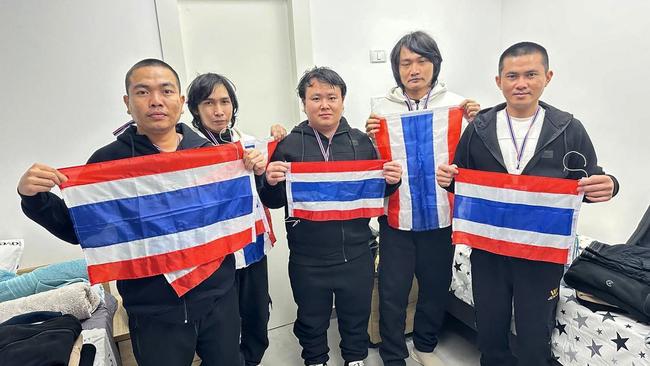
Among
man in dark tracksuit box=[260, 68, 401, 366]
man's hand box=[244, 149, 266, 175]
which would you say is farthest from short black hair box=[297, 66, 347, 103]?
man's hand box=[244, 149, 266, 175]

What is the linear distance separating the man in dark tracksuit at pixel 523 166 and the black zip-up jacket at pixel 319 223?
480 mm

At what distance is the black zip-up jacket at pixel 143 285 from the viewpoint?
1.33m

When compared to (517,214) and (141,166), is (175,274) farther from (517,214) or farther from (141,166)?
(517,214)

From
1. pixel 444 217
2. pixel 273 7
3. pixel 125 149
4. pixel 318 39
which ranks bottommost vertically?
pixel 444 217

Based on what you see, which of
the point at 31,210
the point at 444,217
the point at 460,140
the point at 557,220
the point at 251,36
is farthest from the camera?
the point at 251,36

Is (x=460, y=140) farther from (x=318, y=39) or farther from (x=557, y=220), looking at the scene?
(x=318, y=39)

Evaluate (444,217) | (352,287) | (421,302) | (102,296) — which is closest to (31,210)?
(102,296)

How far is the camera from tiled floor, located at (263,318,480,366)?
242 cm

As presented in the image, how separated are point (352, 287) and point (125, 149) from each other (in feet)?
4.06

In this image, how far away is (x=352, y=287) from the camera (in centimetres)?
199

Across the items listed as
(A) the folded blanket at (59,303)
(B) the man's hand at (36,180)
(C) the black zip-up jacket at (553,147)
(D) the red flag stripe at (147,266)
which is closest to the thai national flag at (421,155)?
(C) the black zip-up jacket at (553,147)

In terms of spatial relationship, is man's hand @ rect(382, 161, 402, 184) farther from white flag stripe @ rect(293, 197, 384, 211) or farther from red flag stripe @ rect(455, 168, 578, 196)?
red flag stripe @ rect(455, 168, 578, 196)

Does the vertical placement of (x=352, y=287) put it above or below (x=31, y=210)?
below

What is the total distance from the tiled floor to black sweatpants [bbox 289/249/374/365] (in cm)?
39
